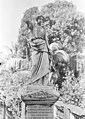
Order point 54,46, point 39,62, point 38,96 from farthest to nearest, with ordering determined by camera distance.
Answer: point 54,46
point 39,62
point 38,96

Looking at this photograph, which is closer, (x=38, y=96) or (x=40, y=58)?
(x=38, y=96)

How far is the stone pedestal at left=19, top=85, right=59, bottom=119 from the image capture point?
2.35 metres

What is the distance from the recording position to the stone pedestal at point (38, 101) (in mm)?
2350

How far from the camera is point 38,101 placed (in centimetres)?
237

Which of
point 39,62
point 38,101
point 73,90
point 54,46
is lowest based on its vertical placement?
point 73,90

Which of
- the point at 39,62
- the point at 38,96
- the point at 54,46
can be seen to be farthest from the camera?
the point at 54,46

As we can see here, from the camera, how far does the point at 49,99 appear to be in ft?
7.75

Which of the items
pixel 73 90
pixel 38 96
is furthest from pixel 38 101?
pixel 73 90

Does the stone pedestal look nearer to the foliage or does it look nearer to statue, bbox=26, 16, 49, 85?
statue, bbox=26, 16, 49, 85

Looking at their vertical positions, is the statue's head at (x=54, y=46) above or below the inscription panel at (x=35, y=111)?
above

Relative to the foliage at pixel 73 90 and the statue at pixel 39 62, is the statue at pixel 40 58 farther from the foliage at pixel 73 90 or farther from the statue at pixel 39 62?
the foliage at pixel 73 90

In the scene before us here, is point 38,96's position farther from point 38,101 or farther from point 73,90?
point 73,90

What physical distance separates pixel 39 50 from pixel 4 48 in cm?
146

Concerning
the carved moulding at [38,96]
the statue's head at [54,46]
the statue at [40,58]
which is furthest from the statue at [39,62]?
the statue's head at [54,46]
